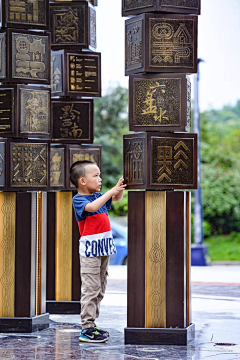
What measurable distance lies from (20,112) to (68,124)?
140 centimetres

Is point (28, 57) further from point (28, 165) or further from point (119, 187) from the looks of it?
point (119, 187)

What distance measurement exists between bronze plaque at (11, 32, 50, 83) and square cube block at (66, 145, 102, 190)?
1.33 meters

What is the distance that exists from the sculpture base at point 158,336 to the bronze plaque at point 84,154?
2509 mm

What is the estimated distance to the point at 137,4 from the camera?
624cm

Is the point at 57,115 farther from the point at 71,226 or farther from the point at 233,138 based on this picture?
the point at 233,138

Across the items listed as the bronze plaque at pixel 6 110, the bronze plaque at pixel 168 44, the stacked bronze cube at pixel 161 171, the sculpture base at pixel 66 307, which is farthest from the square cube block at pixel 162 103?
the sculpture base at pixel 66 307

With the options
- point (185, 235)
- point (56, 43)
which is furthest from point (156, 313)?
point (56, 43)

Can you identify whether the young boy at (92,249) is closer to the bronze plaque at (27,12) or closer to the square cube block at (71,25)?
the bronze plaque at (27,12)

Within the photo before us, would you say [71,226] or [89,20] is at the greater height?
[89,20]

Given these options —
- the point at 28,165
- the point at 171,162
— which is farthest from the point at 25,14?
the point at 171,162

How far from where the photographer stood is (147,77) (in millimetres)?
6195

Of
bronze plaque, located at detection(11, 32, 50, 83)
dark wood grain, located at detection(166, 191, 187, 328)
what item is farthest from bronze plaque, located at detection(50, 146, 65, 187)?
dark wood grain, located at detection(166, 191, 187, 328)

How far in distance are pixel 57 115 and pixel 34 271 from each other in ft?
7.11

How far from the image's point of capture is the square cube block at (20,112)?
6.80m
